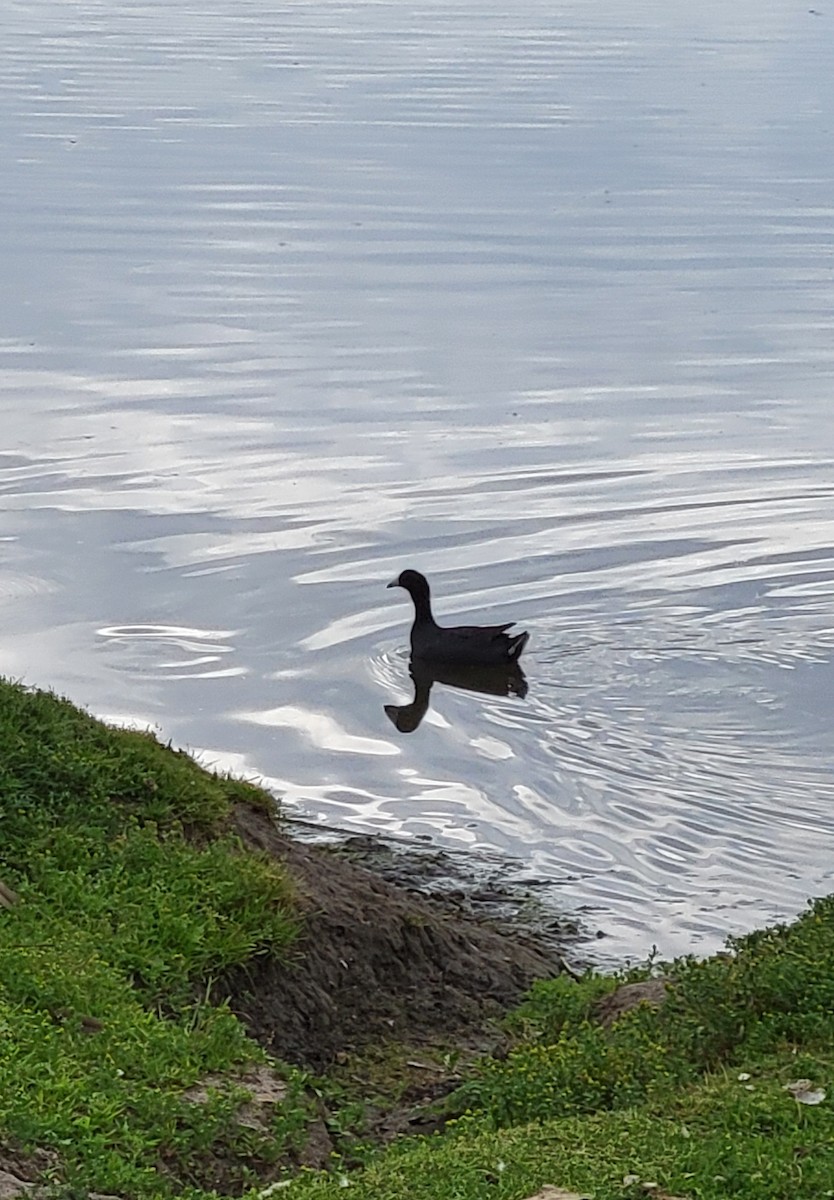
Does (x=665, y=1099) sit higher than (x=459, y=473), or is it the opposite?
(x=459, y=473)

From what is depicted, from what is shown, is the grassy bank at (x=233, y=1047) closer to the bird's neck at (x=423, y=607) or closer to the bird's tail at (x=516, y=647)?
the bird's tail at (x=516, y=647)

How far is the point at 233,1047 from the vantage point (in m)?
6.95

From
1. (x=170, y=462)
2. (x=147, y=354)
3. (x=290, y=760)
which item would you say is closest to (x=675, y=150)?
(x=147, y=354)

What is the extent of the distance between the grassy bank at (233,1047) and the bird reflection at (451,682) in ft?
14.4

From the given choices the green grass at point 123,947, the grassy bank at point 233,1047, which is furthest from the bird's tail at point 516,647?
the grassy bank at point 233,1047

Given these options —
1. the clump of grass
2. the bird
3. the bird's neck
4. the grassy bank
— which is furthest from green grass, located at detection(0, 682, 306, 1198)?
the bird's neck

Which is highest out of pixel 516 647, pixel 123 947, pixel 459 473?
pixel 459 473

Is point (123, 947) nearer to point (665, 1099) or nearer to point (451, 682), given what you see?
point (665, 1099)

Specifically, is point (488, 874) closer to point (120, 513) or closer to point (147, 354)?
point (120, 513)

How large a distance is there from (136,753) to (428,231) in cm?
1870

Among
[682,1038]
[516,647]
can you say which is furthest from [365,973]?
[516,647]

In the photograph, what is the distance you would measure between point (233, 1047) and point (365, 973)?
1244mm

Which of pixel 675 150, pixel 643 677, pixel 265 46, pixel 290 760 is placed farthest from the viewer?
pixel 265 46

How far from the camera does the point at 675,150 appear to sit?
3366 cm
